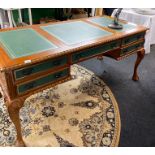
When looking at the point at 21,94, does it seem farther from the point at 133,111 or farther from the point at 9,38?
the point at 133,111

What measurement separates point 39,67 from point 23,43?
0.87 ft

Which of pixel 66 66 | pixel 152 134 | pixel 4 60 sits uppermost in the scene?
pixel 4 60

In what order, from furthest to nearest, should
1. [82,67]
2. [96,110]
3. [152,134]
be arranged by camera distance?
[82,67]
[96,110]
[152,134]

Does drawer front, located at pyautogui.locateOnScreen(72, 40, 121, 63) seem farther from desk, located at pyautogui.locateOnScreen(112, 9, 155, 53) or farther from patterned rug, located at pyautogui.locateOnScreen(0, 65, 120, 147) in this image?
desk, located at pyautogui.locateOnScreen(112, 9, 155, 53)

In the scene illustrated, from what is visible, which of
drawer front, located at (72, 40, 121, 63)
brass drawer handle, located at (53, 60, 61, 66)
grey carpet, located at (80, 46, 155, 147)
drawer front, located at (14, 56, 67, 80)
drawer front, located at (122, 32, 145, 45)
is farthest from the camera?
drawer front, located at (122, 32, 145, 45)

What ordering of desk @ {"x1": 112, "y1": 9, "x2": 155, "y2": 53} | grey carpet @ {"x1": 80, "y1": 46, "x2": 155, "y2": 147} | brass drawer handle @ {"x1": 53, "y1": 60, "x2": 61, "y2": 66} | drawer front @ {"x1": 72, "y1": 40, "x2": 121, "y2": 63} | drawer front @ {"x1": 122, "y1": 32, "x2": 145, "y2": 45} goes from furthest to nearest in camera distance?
desk @ {"x1": 112, "y1": 9, "x2": 155, "y2": 53}, drawer front @ {"x1": 122, "y1": 32, "x2": 145, "y2": 45}, grey carpet @ {"x1": 80, "y1": 46, "x2": 155, "y2": 147}, drawer front @ {"x1": 72, "y1": 40, "x2": 121, "y2": 63}, brass drawer handle @ {"x1": 53, "y1": 60, "x2": 61, "y2": 66}

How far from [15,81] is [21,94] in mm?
113

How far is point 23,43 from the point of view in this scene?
1292 mm

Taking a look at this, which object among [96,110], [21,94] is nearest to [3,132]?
[21,94]

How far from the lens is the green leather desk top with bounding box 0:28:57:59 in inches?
46.6

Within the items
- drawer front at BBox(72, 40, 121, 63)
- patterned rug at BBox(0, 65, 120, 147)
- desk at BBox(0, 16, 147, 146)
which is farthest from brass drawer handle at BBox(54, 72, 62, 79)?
patterned rug at BBox(0, 65, 120, 147)

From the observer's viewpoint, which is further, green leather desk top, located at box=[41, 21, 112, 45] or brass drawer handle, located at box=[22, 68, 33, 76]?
green leather desk top, located at box=[41, 21, 112, 45]

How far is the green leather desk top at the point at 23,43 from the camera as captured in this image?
1184 millimetres

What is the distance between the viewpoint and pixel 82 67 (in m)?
2.43
